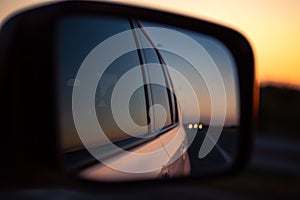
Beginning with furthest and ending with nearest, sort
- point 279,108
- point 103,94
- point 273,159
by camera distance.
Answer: point 279,108 < point 273,159 < point 103,94

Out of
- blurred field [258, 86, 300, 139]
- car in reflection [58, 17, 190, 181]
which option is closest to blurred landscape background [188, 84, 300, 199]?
blurred field [258, 86, 300, 139]

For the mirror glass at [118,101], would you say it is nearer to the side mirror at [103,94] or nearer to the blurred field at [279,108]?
the side mirror at [103,94]

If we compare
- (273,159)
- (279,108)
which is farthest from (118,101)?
(279,108)

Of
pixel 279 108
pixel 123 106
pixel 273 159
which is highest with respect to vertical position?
pixel 123 106

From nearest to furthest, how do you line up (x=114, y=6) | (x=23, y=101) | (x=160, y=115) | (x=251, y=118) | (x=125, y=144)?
(x=23, y=101) → (x=114, y=6) → (x=251, y=118) → (x=125, y=144) → (x=160, y=115)

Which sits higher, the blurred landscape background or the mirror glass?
the mirror glass

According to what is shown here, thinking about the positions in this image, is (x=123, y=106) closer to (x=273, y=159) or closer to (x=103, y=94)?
(x=103, y=94)

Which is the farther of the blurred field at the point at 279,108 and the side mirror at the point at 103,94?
the blurred field at the point at 279,108

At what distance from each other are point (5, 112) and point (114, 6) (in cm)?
62

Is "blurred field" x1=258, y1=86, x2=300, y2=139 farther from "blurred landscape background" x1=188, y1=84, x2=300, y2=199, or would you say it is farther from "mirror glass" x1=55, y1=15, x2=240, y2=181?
"mirror glass" x1=55, y1=15, x2=240, y2=181

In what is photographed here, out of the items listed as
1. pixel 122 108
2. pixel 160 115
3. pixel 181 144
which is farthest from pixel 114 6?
pixel 181 144

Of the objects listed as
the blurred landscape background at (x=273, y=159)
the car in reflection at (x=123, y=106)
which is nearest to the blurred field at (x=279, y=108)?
the blurred landscape background at (x=273, y=159)

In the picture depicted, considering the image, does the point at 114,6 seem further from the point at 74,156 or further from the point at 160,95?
the point at 160,95

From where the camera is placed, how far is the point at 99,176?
2.00m
